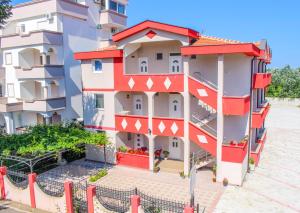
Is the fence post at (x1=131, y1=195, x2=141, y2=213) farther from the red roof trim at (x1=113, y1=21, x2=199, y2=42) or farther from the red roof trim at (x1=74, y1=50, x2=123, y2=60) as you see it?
the red roof trim at (x1=74, y1=50, x2=123, y2=60)

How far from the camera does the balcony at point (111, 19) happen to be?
32812mm

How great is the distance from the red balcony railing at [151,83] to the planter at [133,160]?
541cm

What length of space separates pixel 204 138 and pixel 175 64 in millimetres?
6491

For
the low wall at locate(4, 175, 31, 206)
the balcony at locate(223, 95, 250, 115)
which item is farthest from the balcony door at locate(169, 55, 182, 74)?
the low wall at locate(4, 175, 31, 206)

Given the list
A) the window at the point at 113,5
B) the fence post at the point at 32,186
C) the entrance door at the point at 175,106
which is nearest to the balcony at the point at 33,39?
the window at the point at 113,5

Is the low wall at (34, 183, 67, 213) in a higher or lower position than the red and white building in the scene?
lower

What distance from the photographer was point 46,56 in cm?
2872

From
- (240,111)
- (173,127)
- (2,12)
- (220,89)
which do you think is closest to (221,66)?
(220,89)

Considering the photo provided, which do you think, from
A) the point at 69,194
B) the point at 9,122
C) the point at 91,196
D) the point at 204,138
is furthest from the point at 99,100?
the point at 9,122

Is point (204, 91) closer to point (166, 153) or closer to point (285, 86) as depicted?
point (166, 153)

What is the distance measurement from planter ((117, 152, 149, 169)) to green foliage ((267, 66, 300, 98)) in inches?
1995

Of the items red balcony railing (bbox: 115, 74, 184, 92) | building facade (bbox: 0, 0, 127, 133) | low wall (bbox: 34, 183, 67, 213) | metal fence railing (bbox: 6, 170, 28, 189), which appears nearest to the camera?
low wall (bbox: 34, 183, 67, 213)

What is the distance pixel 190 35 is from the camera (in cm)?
1952

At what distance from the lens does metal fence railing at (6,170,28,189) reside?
1717cm
